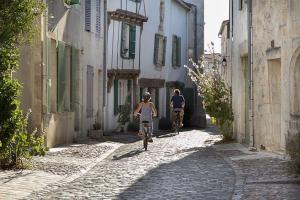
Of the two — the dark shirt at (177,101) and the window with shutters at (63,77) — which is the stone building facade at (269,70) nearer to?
the window with shutters at (63,77)

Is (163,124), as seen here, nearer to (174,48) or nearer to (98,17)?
(174,48)

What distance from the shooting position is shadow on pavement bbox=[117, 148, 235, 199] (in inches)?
389

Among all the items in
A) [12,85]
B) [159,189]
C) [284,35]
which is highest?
→ [284,35]

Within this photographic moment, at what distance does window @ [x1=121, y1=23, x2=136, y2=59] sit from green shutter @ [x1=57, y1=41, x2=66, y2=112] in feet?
32.0

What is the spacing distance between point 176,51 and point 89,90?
14.1 metres

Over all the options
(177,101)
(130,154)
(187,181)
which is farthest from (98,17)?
(187,181)

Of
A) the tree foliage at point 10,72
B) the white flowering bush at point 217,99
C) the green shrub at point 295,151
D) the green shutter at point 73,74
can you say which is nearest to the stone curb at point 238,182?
the green shrub at point 295,151

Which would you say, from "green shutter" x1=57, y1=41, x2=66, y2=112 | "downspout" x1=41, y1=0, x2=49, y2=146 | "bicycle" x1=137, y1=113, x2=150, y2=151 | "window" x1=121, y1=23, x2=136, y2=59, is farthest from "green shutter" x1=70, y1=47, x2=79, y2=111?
"window" x1=121, y1=23, x2=136, y2=59

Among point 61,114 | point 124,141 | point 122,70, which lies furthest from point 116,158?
point 122,70

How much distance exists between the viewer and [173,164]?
14.1 meters

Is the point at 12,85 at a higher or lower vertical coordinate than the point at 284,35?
lower

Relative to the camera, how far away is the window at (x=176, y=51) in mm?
36031

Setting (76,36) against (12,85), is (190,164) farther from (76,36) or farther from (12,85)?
(76,36)

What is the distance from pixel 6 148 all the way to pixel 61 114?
20.3ft
